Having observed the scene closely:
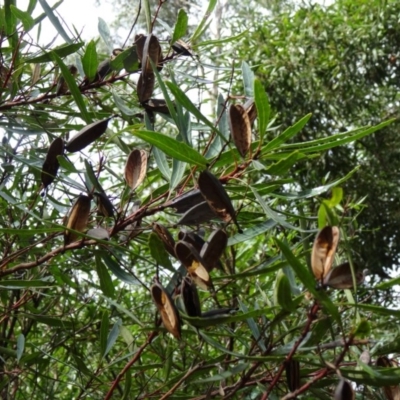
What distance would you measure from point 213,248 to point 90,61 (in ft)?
0.98

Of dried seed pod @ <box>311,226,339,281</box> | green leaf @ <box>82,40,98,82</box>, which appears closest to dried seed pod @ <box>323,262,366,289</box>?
dried seed pod @ <box>311,226,339,281</box>

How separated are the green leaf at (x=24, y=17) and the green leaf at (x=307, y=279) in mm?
443

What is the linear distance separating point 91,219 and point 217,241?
0.83 feet

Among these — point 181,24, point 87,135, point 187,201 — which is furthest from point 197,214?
point 181,24

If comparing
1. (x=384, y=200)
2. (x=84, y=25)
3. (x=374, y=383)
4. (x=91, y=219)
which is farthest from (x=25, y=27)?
(x=384, y=200)

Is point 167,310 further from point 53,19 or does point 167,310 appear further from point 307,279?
point 53,19

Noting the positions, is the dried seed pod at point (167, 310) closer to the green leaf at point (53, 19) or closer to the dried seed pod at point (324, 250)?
the dried seed pod at point (324, 250)

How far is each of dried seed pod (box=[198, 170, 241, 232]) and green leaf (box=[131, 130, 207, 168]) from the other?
1.0 inches

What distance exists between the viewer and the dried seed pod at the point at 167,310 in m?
0.55

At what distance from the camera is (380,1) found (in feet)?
13.4

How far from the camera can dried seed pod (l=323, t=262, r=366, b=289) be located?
19.7 inches

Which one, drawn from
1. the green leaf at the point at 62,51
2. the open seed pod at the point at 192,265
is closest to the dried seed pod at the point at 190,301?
the open seed pod at the point at 192,265

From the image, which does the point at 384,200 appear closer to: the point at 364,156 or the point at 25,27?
the point at 364,156

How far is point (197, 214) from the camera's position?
627 mm
